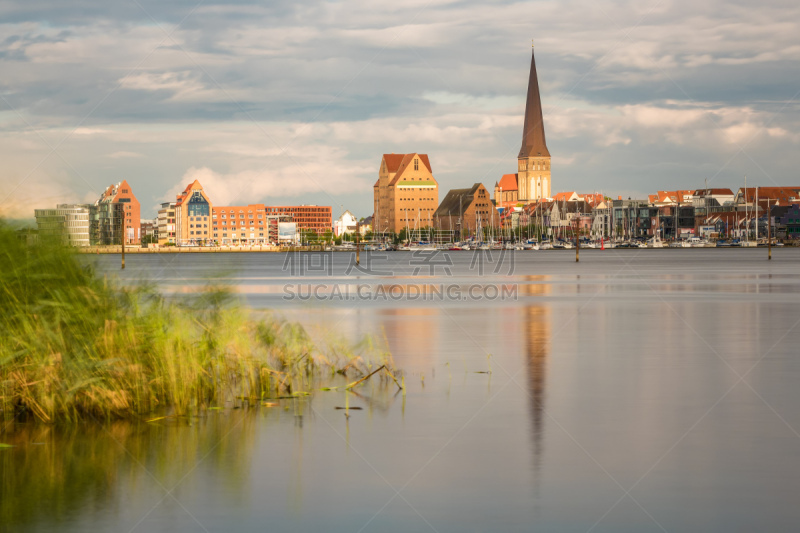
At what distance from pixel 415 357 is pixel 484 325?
11.4 meters

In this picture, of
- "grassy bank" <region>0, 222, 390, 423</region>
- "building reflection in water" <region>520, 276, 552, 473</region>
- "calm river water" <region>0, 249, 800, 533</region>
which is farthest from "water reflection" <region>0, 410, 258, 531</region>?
"building reflection in water" <region>520, 276, 552, 473</region>

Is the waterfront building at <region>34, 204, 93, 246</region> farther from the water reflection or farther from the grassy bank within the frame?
the water reflection

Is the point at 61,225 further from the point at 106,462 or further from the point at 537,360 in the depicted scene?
the point at 537,360

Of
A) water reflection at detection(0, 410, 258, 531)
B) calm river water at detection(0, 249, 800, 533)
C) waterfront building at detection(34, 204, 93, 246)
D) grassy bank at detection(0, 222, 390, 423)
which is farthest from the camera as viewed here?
waterfront building at detection(34, 204, 93, 246)

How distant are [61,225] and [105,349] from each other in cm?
346

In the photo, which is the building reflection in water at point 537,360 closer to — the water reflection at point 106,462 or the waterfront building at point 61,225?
the water reflection at point 106,462

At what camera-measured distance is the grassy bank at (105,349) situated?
1706 cm

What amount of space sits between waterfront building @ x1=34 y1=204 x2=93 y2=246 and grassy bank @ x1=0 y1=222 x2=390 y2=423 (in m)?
0.40

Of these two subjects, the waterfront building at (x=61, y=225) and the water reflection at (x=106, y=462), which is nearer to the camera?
the water reflection at (x=106, y=462)

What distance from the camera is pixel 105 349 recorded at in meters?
17.6

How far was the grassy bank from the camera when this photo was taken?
17062mm

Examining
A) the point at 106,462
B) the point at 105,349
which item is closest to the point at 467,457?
the point at 106,462

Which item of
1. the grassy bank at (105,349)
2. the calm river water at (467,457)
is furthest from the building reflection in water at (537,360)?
the grassy bank at (105,349)

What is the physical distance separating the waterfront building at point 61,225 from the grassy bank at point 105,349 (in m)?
0.40
